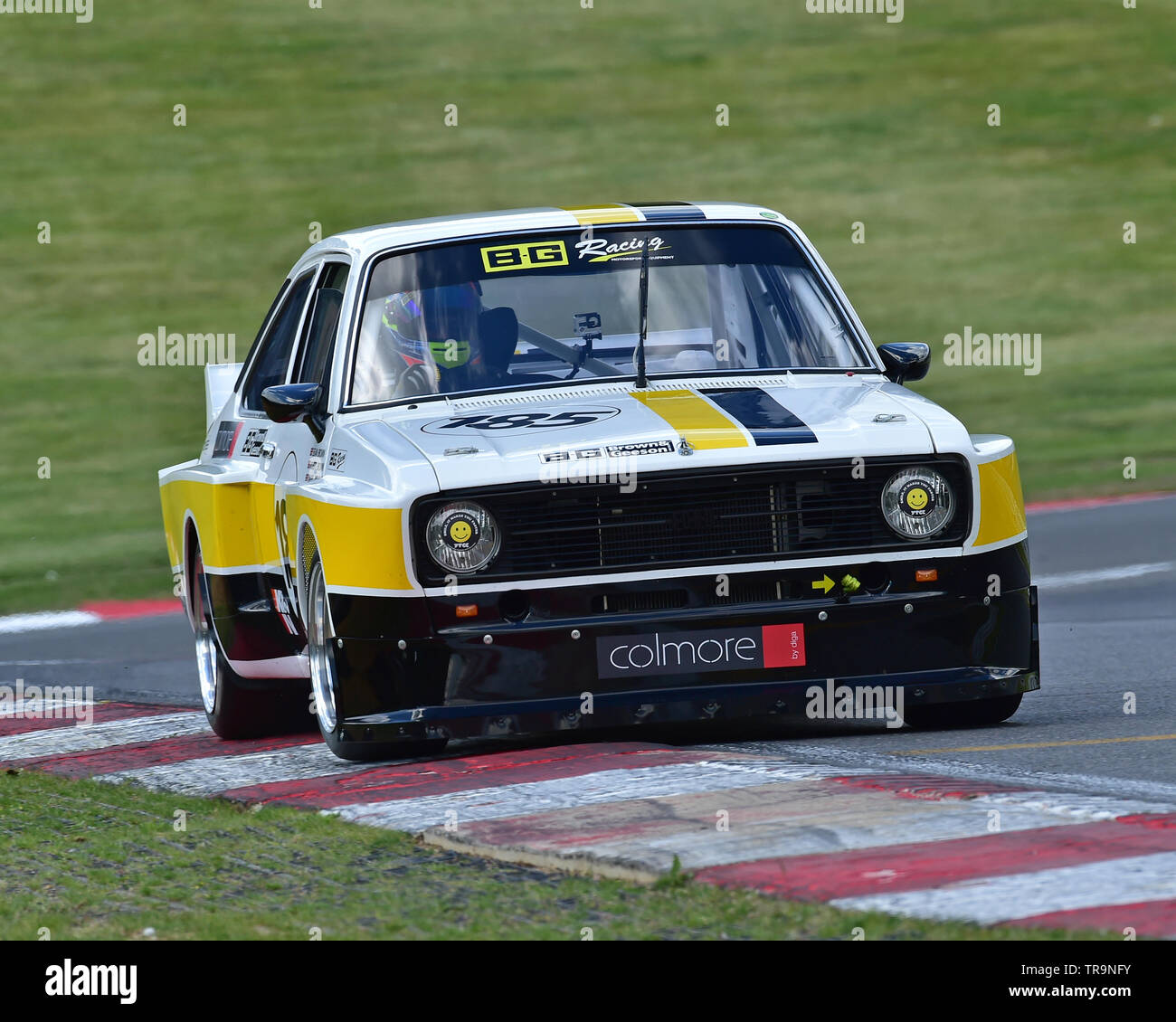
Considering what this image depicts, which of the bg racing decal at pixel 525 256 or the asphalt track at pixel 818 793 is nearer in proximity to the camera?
the asphalt track at pixel 818 793

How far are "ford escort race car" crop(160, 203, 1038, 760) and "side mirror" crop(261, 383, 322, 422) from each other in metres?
0.01

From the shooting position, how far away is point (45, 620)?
45.2 ft

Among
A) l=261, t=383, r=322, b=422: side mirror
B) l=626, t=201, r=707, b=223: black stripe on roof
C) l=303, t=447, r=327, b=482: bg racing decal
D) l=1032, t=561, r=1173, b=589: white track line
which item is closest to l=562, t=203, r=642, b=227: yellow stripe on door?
l=626, t=201, r=707, b=223: black stripe on roof

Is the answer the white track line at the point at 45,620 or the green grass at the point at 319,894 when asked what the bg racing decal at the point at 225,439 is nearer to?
the green grass at the point at 319,894

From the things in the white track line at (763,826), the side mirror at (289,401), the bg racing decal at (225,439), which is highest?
the side mirror at (289,401)

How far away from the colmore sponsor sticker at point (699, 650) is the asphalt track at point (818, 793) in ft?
0.84

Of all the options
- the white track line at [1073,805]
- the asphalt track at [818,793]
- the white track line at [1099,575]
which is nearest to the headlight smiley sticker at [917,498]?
the asphalt track at [818,793]

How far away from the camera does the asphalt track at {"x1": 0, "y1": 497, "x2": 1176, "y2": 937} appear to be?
15.2 ft

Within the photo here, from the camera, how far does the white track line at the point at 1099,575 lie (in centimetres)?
1270

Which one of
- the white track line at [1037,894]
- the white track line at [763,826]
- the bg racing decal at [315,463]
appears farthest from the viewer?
the bg racing decal at [315,463]

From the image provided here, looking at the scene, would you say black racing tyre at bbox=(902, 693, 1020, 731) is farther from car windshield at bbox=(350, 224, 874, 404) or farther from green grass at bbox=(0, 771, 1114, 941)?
green grass at bbox=(0, 771, 1114, 941)

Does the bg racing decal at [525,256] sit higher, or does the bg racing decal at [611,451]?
the bg racing decal at [525,256]

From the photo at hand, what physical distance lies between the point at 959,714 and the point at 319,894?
3000mm

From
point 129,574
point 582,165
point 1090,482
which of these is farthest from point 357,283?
point 582,165
